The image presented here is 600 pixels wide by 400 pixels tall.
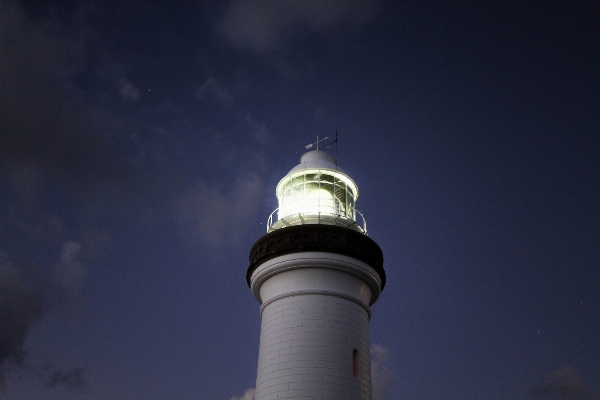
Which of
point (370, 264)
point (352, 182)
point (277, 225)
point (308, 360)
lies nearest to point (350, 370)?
point (308, 360)

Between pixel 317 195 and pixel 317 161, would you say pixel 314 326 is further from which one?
pixel 317 161

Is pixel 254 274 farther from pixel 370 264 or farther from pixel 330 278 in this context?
pixel 370 264

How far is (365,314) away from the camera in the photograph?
1486 cm

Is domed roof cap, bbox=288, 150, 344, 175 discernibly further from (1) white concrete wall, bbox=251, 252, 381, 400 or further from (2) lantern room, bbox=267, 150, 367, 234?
(1) white concrete wall, bbox=251, 252, 381, 400

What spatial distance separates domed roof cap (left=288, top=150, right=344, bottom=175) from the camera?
16394mm

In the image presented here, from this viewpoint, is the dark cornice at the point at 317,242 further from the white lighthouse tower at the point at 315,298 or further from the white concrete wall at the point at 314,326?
the white concrete wall at the point at 314,326

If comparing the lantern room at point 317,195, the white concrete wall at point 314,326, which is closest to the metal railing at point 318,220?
the lantern room at point 317,195

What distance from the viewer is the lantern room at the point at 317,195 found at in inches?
614

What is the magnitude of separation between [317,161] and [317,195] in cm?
105

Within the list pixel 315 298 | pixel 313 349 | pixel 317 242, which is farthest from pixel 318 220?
pixel 313 349

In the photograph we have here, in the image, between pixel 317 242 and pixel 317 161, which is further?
pixel 317 161

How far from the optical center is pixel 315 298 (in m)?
14.0

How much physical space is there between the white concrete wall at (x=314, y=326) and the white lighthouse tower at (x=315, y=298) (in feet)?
0.07

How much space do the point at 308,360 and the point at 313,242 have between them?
2.93 metres
